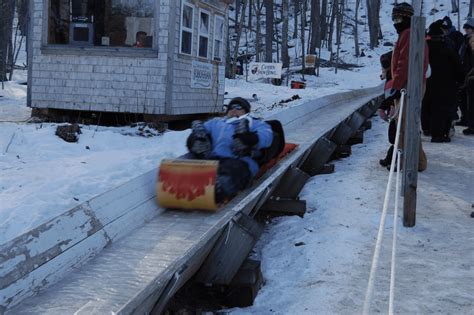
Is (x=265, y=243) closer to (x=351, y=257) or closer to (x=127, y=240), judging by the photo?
(x=351, y=257)

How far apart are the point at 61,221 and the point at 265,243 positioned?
6.31 feet

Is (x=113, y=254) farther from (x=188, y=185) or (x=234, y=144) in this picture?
(x=234, y=144)

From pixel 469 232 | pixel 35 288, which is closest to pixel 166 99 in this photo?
pixel 469 232

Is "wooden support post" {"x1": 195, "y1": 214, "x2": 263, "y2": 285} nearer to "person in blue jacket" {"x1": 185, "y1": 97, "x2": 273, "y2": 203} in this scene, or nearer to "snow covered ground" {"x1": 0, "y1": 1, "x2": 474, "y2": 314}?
"snow covered ground" {"x1": 0, "y1": 1, "x2": 474, "y2": 314}

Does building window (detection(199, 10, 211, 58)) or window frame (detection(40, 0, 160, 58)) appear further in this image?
building window (detection(199, 10, 211, 58))

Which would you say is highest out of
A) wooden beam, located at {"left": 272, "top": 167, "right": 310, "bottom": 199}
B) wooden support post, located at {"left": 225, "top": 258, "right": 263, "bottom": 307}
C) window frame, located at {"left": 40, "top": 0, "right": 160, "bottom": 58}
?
window frame, located at {"left": 40, "top": 0, "right": 160, "bottom": 58}

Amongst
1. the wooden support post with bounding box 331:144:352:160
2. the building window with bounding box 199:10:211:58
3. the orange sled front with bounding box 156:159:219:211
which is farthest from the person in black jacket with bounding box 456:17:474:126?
the orange sled front with bounding box 156:159:219:211

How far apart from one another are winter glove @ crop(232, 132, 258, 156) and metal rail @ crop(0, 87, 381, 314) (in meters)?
0.39

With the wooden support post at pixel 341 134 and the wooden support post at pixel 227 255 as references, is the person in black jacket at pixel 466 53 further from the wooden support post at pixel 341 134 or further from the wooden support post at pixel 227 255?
the wooden support post at pixel 227 255

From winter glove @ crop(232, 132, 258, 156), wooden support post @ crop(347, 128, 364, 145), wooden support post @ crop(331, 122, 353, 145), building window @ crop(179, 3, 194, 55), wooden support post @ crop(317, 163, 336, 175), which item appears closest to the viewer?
winter glove @ crop(232, 132, 258, 156)

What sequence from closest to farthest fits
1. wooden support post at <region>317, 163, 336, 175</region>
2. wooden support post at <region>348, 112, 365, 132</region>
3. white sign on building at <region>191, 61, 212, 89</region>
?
wooden support post at <region>317, 163, 336, 175</region> < wooden support post at <region>348, 112, 365, 132</region> < white sign on building at <region>191, 61, 212, 89</region>

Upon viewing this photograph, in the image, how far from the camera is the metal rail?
2.67 meters

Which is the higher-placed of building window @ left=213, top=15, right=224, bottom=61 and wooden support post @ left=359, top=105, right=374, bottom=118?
building window @ left=213, top=15, right=224, bottom=61

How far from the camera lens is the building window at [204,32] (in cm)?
1182
